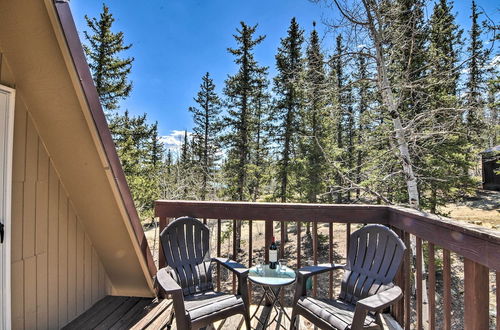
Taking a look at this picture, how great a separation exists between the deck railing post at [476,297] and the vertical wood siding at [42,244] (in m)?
3.13

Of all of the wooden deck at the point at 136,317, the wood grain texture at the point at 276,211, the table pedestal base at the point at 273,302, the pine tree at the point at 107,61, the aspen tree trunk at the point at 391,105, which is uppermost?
the pine tree at the point at 107,61

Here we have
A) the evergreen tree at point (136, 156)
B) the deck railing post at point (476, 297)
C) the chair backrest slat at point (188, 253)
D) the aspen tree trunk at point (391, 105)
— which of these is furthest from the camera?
the evergreen tree at point (136, 156)

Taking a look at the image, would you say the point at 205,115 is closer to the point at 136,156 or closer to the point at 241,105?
the point at 241,105

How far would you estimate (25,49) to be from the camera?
1.73 m

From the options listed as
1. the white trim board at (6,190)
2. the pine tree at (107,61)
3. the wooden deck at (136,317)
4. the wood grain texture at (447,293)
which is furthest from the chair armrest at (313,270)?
the pine tree at (107,61)

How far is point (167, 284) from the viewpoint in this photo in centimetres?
191

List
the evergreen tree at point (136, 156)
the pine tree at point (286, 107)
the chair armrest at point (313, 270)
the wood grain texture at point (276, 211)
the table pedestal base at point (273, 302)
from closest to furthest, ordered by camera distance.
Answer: the chair armrest at point (313, 270), the table pedestal base at point (273, 302), the wood grain texture at point (276, 211), the evergreen tree at point (136, 156), the pine tree at point (286, 107)

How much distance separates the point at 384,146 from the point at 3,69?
8011 mm

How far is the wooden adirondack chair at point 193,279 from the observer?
6.12 ft

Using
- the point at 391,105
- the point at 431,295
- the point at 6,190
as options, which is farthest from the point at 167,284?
the point at 391,105

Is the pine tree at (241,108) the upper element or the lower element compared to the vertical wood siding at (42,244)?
upper

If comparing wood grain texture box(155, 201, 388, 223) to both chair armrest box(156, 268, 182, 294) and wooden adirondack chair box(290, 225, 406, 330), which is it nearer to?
wooden adirondack chair box(290, 225, 406, 330)

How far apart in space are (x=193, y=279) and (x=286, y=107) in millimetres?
10971

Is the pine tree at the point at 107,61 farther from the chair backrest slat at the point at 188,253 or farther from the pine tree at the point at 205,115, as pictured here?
the chair backrest slat at the point at 188,253
